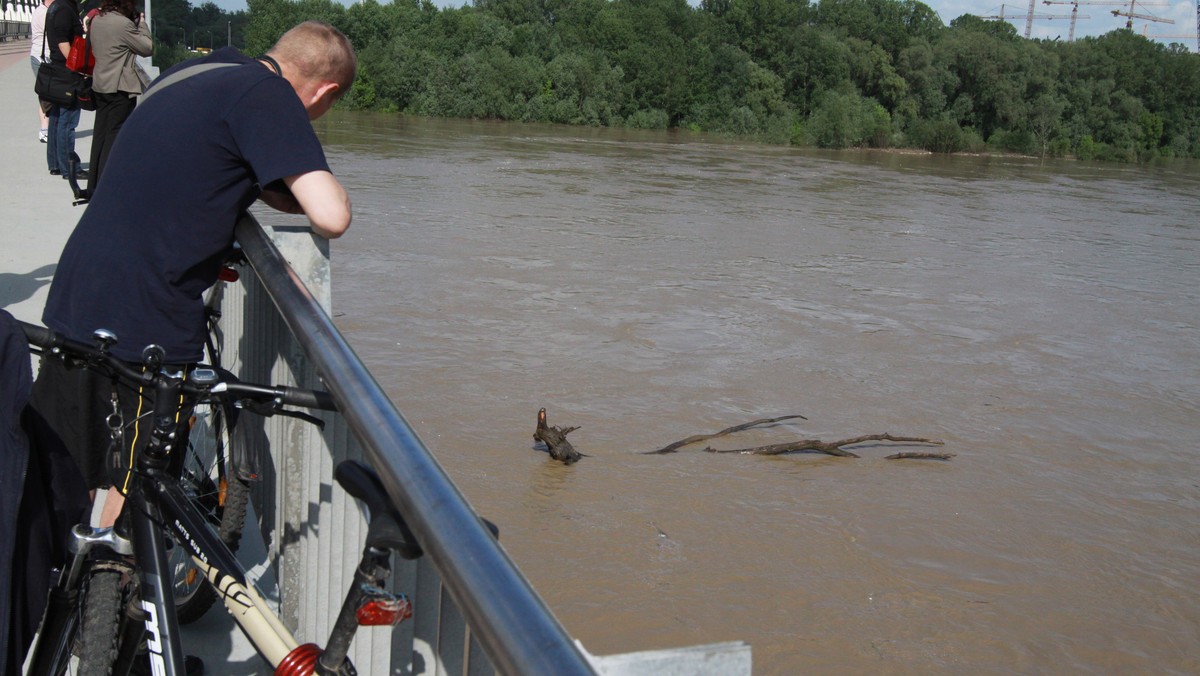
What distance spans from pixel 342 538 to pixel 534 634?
52.5 inches

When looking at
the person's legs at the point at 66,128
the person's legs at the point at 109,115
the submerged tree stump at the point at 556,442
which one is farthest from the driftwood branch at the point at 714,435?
the person's legs at the point at 66,128

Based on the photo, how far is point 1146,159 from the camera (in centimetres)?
6500

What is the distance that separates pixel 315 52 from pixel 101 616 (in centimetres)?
150

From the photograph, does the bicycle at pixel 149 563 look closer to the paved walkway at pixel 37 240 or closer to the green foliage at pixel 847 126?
the paved walkway at pixel 37 240

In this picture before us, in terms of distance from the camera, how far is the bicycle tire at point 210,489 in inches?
118

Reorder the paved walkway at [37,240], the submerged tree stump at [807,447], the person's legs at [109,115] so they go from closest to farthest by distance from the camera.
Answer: the paved walkway at [37,240] < the person's legs at [109,115] < the submerged tree stump at [807,447]

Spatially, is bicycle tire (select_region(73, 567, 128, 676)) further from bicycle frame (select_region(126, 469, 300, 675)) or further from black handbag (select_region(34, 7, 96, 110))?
black handbag (select_region(34, 7, 96, 110))

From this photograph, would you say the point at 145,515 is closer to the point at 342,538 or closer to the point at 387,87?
the point at 342,538

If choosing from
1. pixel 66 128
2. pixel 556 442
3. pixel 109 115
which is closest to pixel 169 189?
pixel 556 442

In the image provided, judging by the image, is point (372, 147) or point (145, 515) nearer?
point (145, 515)

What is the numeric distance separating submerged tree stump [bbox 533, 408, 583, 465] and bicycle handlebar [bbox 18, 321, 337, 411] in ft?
17.0

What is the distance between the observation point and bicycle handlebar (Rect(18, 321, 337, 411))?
223 centimetres

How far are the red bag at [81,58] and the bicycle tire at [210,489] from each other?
20.4 ft

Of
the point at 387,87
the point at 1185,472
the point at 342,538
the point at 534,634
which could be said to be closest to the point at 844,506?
the point at 1185,472
